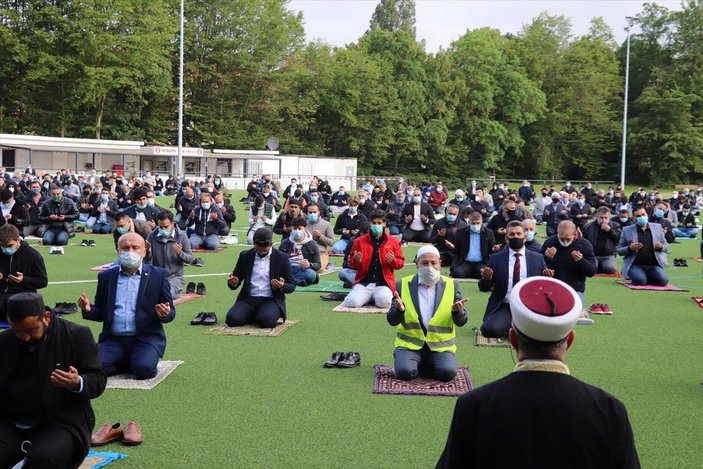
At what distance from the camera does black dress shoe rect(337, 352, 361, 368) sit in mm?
8375

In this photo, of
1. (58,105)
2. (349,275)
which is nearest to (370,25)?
(58,105)

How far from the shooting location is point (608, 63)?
7594 cm

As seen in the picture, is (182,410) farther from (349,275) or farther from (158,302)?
(349,275)

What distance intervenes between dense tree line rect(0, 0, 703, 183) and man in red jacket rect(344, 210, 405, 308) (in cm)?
4527

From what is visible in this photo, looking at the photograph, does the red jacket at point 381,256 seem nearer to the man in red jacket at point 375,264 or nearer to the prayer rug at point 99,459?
the man in red jacket at point 375,264

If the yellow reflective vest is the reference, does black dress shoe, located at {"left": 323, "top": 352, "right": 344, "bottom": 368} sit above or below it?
below

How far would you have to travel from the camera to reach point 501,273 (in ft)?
32.0

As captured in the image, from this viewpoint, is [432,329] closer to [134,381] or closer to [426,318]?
[426,318]

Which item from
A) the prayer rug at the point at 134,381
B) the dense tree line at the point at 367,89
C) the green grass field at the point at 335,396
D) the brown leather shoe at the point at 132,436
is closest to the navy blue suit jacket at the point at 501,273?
the green grass field at the point at 335,396

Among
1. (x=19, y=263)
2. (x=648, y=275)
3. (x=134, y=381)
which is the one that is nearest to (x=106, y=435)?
(x=134, y=381)

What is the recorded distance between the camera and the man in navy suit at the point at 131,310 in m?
7.69

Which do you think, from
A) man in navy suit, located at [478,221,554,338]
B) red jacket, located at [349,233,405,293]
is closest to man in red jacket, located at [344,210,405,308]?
red jacket, located at [349,233,405,293]

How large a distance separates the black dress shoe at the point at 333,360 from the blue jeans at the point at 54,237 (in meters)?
13.5

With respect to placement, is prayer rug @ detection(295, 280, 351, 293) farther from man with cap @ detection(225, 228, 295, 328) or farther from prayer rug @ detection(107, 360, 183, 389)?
prayer rug @ detection(107, 360, 183, 389)
